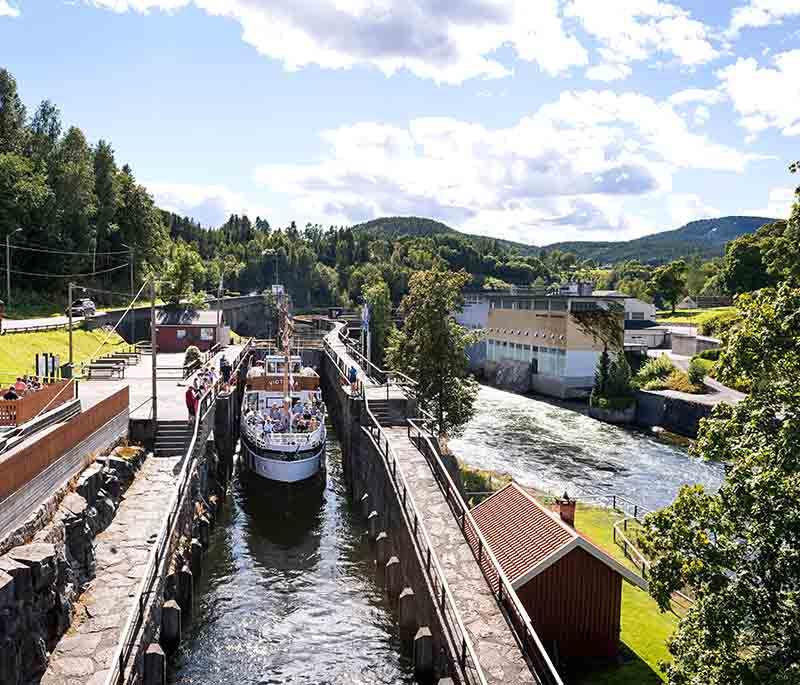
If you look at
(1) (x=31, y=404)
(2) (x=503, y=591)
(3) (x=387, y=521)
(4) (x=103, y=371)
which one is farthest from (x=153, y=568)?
(4) (x=103, y=371)

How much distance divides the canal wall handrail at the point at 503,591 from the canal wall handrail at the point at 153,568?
→ 24.6 ft

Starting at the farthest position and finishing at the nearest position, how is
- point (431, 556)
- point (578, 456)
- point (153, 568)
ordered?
point (578, 456), point (431, 556), point (153, 568)

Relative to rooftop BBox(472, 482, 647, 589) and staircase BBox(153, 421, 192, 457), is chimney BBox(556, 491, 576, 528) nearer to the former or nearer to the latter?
rooftop BBox(472, 482, 647, 589)

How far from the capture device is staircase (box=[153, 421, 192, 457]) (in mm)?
26359

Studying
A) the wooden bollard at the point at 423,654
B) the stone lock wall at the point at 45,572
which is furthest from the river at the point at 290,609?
the stone lock wall at the point at 45,572

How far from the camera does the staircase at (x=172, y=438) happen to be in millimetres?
26359

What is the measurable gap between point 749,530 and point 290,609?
47.8 feet

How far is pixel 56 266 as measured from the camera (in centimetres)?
7181

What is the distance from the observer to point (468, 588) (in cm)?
1595

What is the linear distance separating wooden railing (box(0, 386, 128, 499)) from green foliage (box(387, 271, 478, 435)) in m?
15.6

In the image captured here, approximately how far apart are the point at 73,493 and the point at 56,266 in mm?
61513

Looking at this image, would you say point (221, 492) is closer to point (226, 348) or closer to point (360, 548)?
point (360, 548)

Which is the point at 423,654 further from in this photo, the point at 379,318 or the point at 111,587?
the point at 379,318

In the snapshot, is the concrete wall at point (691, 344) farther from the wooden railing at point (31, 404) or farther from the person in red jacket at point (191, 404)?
the wooden railing at point (31, 404)
